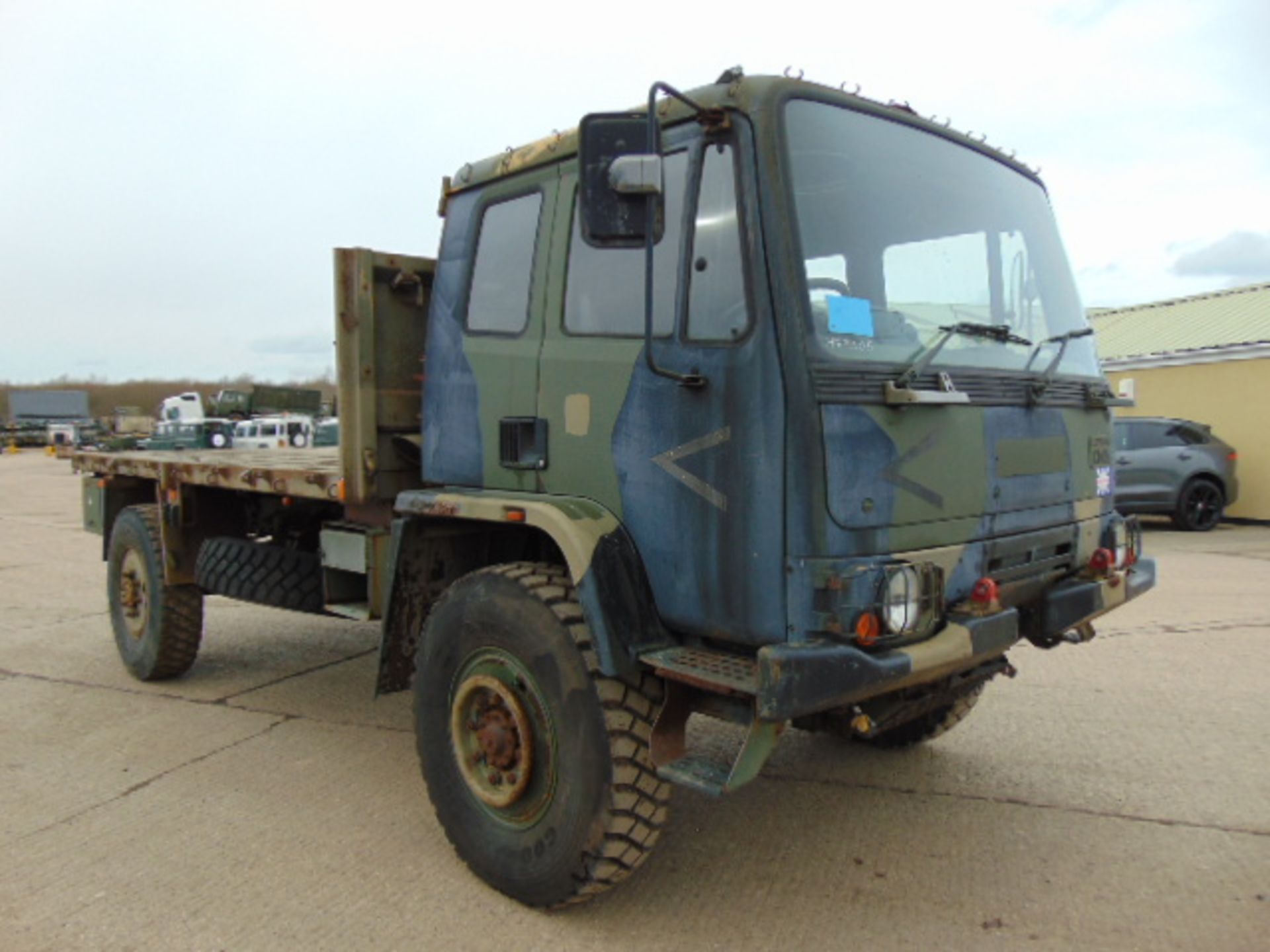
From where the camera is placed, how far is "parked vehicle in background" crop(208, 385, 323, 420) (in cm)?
3741

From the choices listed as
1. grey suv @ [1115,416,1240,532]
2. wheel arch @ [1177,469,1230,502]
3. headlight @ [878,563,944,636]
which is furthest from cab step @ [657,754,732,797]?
wheel arch @ [1177,469,1230,502]

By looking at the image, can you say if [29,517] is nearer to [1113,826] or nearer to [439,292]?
[439,292]

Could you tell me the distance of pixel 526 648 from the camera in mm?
3279

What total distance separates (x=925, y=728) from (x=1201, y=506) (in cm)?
1175

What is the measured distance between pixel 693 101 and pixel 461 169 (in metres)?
1.44

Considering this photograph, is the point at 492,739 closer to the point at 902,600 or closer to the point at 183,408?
the point at 902,600

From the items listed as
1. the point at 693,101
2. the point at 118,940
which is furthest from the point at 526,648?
the point at 693,101

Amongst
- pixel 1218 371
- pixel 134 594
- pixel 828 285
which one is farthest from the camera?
pixel 1218 371

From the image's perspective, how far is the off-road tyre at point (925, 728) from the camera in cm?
459

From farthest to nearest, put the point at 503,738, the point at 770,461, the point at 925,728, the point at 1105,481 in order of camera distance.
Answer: the point at 925,728
the point at 1105,481
the point at 503,738
the point at 770,461

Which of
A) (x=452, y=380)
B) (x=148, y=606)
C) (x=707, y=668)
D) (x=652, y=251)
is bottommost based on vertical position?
(x=148, y=606)

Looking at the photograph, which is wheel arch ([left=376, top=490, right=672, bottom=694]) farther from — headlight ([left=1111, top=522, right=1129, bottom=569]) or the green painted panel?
headlight ([left=1111, top=522, right=1129, bottom=569])

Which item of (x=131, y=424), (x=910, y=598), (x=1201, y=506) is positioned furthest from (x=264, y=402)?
(x=910, y=598)

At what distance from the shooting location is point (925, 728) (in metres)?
4.70
